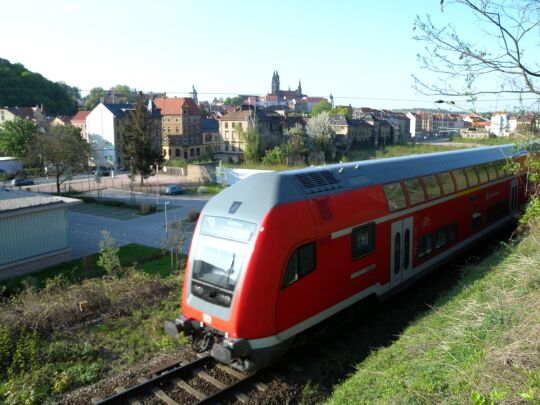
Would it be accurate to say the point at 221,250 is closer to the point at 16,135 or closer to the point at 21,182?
the point at 21,182

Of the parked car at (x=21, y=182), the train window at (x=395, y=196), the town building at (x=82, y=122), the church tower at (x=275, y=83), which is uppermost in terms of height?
the church tower at (x=275, y=83)

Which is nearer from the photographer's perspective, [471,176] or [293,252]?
[293,252]

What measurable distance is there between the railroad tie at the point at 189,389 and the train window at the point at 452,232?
903 cm

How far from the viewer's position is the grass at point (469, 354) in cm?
545

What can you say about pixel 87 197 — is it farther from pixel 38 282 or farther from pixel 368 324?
pixel 368 324

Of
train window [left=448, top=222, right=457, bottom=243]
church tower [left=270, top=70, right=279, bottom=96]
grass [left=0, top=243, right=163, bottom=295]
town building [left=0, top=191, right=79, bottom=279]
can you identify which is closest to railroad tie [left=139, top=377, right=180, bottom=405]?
train window [left=448, top=222, right=457, bottom=243]

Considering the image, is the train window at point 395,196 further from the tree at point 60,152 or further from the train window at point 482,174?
the tree at point 60,152

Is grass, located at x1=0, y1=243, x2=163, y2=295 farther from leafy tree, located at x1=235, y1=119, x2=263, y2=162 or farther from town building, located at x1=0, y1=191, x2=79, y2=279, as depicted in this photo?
leafy tree, located at x1=235, y1=119, x2=263, y2=162

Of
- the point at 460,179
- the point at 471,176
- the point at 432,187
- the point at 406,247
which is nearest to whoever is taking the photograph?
the point at 406,247

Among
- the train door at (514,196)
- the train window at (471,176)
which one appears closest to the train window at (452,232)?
the train window at (471,176)

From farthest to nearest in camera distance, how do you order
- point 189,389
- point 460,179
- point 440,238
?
1. point 460,179
2. point 440,238
3. point 189,389

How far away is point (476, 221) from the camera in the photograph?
1541 cm

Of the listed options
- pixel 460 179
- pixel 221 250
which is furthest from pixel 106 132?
pixel 221 250

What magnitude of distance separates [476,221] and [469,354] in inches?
383
